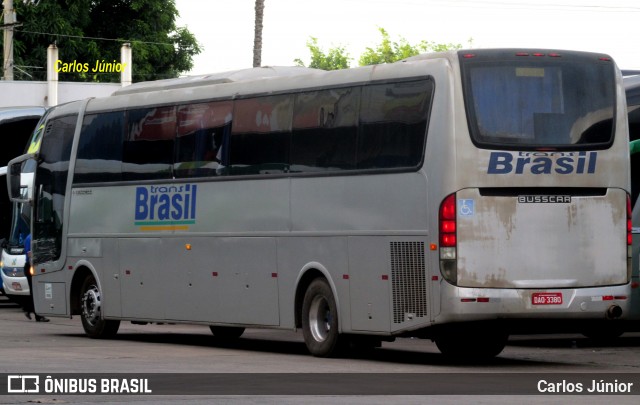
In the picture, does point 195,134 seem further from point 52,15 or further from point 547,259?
point 52,15

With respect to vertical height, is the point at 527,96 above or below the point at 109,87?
below

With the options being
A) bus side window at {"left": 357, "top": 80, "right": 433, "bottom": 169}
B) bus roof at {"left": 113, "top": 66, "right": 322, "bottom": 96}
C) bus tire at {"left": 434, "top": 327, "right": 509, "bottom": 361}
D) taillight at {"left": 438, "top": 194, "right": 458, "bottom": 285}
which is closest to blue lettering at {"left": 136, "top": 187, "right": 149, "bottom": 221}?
bus roof at {"left": 113, "top": 66, "right": 322, "bottom": 96}

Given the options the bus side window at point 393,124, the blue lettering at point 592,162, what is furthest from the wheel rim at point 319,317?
the blue lettering at point 592,162

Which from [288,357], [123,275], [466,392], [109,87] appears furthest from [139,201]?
[109,87]

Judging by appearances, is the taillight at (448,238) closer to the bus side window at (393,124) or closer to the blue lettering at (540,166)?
the bus side window at (393,124)

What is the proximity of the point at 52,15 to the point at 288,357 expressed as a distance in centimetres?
A: 4282

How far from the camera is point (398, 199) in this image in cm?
1717

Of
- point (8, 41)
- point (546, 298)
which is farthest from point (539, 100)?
point (8, 41)

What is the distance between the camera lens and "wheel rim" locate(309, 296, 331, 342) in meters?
18.5

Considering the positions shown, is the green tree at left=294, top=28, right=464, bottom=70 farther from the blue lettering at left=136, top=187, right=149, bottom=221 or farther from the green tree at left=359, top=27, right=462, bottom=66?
the blue lettering at left=136, top=187, right=149, bottom=221

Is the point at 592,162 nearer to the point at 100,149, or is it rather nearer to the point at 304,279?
the point at 304,279

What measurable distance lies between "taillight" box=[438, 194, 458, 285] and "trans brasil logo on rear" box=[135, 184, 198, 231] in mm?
5154

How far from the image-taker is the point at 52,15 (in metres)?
59.3

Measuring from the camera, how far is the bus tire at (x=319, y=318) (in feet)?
59.9
